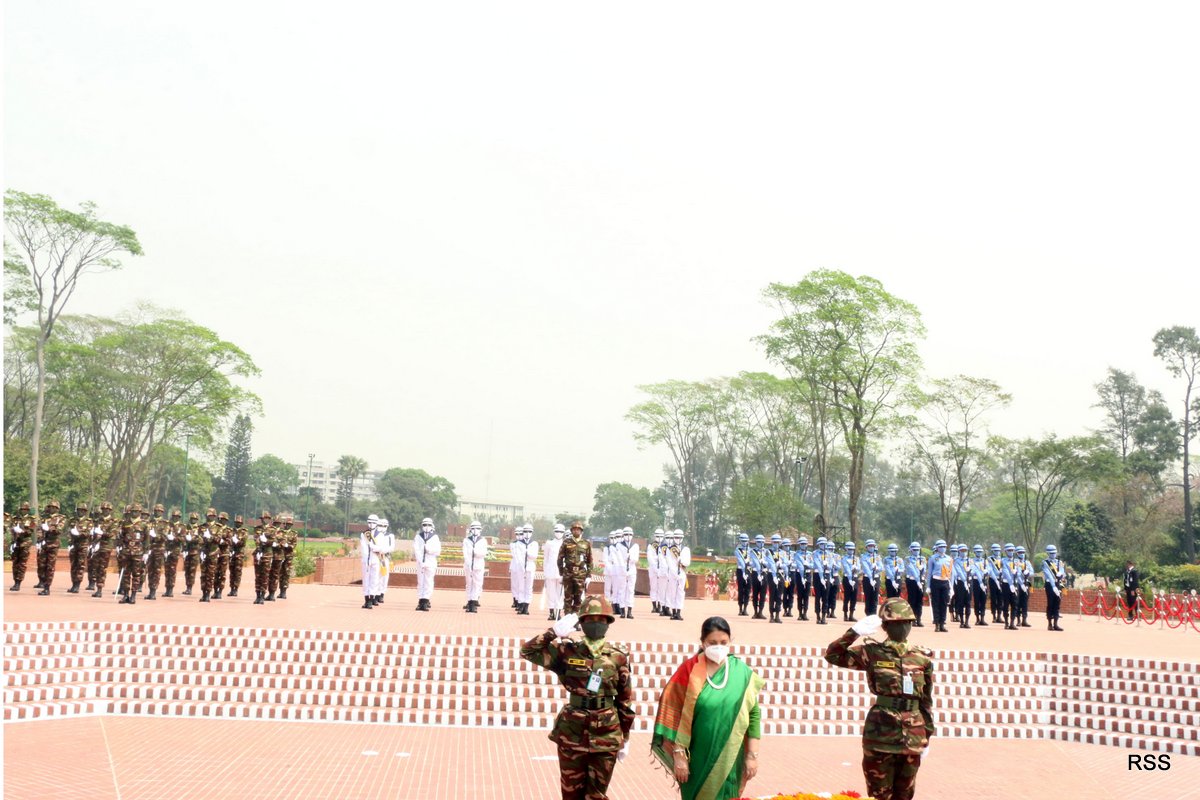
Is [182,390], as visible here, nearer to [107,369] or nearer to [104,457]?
[107,369]

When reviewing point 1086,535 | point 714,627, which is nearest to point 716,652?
point 714,627

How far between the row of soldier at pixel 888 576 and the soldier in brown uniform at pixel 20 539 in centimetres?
1336

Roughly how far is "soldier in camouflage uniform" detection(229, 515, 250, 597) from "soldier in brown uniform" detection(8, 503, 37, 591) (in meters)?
3.51

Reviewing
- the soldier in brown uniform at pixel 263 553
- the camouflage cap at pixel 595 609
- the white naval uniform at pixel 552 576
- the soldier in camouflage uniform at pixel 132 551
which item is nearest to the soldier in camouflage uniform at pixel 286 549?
the soldier in brown uniform at pixel 263 553

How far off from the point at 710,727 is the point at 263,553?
49.1 feet

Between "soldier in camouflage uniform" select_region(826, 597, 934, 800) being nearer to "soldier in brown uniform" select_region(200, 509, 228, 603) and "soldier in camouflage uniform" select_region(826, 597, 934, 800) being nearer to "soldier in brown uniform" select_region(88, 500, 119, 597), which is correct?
"soldier in brown uniform" select_region(200, 509, 228, 603)

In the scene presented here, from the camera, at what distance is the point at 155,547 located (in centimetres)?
1738

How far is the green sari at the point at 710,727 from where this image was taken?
16.1 ft

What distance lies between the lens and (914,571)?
722 inches

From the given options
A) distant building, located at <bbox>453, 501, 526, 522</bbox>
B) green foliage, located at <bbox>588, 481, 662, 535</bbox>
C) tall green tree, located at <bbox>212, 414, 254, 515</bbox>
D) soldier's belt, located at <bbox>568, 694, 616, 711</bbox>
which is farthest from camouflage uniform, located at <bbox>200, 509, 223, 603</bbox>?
distant building, located at <bbox>453, 501, 526, 522</bbox>

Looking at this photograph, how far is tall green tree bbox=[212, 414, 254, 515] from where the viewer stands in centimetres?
7831

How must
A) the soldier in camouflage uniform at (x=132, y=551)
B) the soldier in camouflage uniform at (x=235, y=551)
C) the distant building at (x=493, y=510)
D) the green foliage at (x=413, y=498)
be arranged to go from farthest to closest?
the distant building at (x=493, y=510)
the green foliage at (x=413, y=498)
the soldier in camouflage uniform at (x=235, y=551)
the soldier in camouflage uniform at (x=132, y=551)

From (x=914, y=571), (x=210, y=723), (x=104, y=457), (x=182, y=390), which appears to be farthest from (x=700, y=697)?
(x=104, y=457)

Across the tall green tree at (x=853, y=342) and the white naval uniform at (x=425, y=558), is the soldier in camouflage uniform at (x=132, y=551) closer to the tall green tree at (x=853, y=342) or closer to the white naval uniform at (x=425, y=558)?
the white naval uniform at (x=425, y=558)
